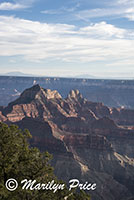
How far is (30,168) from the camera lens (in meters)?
31.7

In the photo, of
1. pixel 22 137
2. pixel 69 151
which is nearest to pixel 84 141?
pixel 69 151

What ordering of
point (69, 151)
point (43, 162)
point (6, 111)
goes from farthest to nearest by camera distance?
point (6, 111)
point (69, 151)
point (43, 162)

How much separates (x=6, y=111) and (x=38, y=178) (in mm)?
160526

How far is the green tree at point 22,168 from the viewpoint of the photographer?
29.8 m

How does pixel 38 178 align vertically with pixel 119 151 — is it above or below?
above

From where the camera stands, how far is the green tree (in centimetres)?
2975

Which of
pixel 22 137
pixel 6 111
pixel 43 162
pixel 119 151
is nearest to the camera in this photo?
pixel 43 162

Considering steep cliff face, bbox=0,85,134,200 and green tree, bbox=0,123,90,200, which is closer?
green tree, bbox=0,123,90,200

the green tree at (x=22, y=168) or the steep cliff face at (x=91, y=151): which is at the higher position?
the green tree at (x=22, y=168)

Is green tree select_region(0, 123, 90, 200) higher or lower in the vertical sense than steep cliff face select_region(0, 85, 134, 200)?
higher

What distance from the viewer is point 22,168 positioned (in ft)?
102

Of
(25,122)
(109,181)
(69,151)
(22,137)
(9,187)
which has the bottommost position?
(109,181)

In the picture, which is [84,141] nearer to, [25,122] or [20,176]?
[25,122]

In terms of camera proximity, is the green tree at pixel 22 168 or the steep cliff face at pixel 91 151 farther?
the steep cliff face at pixel 91 151
